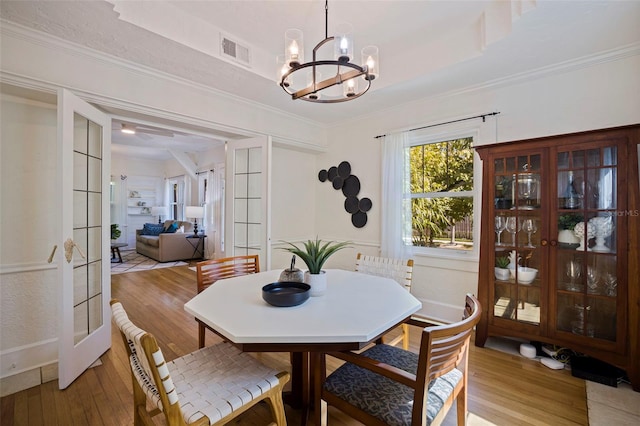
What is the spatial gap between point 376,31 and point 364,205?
209cm

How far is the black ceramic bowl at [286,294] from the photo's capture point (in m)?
1.49

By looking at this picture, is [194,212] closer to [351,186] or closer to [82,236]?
[351,186]

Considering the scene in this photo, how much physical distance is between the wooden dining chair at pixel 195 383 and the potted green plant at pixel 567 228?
241cm

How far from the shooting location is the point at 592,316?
2166mm

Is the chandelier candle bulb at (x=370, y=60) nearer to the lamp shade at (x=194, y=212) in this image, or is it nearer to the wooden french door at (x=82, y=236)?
the wooden french door at (x=82, y=236)

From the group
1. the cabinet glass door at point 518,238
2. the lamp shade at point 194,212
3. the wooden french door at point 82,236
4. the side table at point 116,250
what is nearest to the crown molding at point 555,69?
the cabinet glass door at point 518,238

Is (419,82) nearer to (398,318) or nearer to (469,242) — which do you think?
(469,242)

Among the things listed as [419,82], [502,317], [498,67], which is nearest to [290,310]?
[502,317]

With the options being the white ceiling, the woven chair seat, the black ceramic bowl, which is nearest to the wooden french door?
the white ceiling

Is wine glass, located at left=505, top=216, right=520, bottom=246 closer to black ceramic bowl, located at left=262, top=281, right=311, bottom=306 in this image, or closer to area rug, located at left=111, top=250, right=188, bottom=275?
black ceramic bowl, located at left=262, top=281, right=311, bottom=306

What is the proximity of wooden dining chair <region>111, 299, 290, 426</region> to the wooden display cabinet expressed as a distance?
2201 millimetres

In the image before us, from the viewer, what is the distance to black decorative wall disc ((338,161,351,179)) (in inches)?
162

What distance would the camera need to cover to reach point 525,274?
2451mm

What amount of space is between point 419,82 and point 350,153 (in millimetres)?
1453
